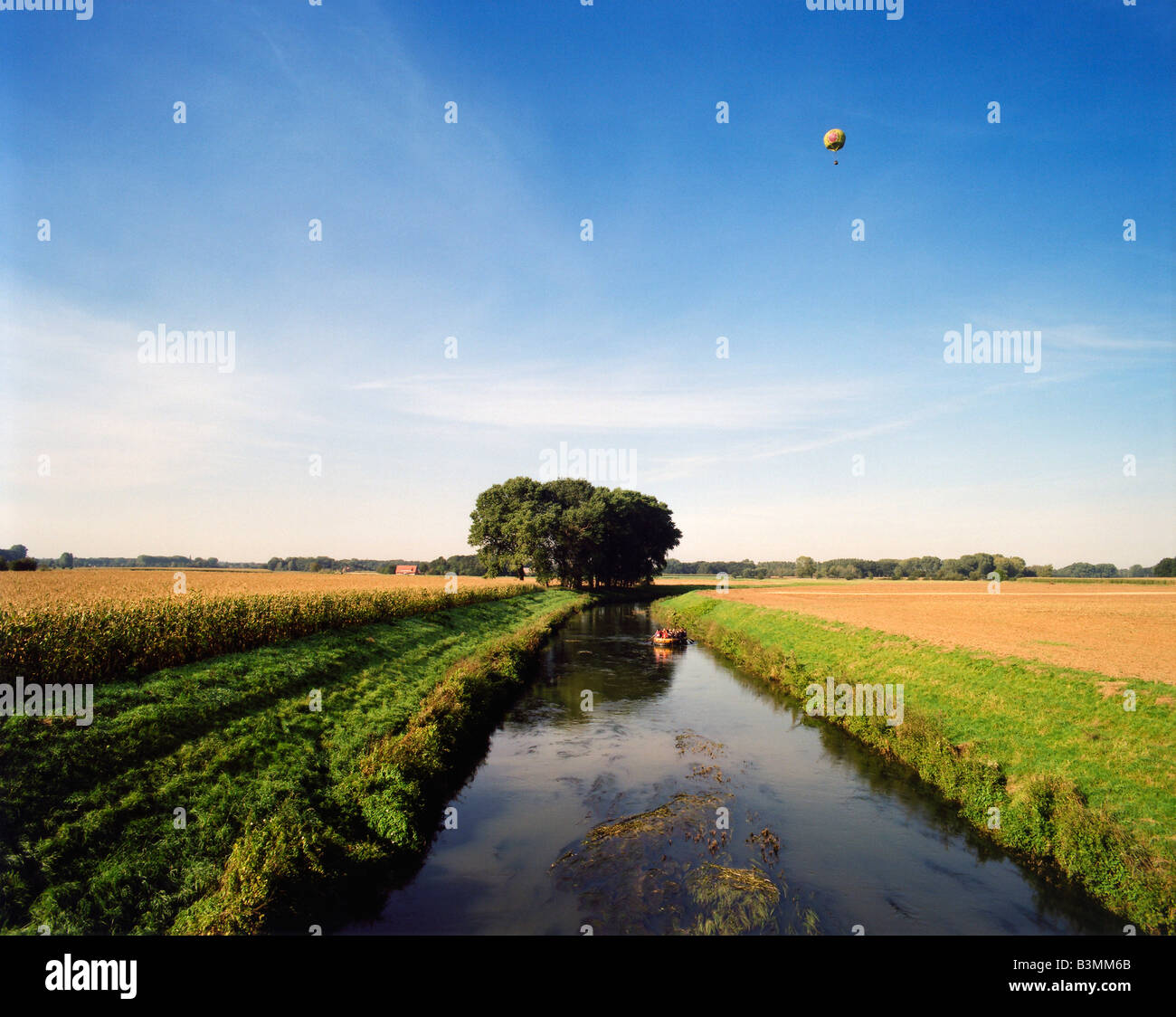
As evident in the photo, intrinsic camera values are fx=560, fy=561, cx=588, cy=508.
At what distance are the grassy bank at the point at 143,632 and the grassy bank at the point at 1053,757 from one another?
75.0 ft

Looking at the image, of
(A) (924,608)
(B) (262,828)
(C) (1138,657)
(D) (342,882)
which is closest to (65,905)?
(B) (262,828)

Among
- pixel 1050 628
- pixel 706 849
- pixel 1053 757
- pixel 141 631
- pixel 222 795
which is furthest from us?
pixel 1050 628

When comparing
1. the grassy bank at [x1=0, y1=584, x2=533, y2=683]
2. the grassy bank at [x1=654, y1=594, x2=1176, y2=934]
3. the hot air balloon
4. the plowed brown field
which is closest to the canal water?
the grassy bank at [x1=654, y1=594, x2=1176, y2=934]

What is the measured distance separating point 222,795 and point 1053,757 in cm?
2018

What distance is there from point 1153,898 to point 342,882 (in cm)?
1535

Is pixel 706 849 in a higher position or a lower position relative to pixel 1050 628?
lower

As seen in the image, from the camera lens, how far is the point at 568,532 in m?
89.7

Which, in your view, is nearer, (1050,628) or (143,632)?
(143,632)

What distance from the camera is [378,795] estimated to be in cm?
1354

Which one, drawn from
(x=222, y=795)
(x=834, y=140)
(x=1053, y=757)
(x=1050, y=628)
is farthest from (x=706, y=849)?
(x=1050, y=628)

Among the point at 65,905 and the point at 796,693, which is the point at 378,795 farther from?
the point at 796,693

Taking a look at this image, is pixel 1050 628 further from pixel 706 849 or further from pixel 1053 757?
pixel 706 849

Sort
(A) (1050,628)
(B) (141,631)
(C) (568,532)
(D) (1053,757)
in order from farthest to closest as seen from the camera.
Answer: (C) (568,532) → (A) (1050,628) → (B) (141,631) → (D) (1053,757)
